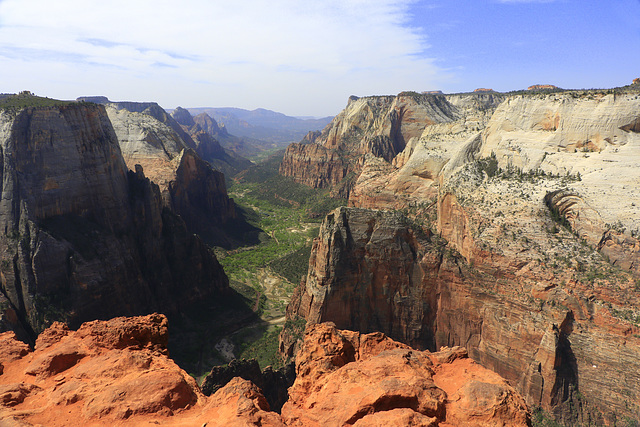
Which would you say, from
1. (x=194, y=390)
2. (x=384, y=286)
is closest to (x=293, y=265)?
(x=384, y=286)

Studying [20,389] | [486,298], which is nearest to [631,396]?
[486,298]

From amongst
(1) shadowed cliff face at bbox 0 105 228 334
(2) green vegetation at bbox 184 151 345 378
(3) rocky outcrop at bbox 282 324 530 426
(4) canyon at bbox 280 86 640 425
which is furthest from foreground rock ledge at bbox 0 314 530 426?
(1) shadowed cliff face at bbox 0 105 228 334

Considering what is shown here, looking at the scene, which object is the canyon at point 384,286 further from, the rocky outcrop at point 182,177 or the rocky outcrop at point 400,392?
the rocky outcrop at point 182,177

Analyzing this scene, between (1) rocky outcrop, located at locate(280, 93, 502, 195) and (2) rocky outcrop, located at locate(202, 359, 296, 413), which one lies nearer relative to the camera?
(2) rocky outcrop, located at locate(202, 359, 296, 413)

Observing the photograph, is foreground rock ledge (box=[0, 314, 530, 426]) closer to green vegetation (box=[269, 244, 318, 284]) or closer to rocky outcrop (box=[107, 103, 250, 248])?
green vegetation (box=[269, 244, 318, 284])

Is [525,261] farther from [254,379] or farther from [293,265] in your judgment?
[293,265]

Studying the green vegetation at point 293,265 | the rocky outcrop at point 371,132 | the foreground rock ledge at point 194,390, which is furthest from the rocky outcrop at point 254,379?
the rocky outcrop at point 371,132

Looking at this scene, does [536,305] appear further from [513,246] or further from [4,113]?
[4,113]
